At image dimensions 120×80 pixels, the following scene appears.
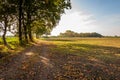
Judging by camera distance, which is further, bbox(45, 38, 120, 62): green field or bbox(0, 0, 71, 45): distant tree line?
bbox(0, 0, 71, 45): distant tree line

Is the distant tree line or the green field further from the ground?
the distant tree line

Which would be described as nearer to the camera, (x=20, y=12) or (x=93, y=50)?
(x=93, y=50)

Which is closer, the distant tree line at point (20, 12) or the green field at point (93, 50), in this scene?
the green field at point (93, 50)

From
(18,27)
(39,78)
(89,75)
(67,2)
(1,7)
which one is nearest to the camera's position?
(39,78)

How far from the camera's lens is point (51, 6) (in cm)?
4606

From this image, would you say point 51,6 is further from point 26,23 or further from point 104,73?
point 104,73

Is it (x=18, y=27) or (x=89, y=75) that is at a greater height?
(x=18, y=27)

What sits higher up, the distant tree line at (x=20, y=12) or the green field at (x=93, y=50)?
the distant tree line at (x=20, y=12)

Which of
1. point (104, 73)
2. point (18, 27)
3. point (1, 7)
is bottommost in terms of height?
point (104, 73)

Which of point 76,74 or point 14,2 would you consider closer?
point 76,74

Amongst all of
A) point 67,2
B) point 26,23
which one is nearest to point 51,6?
point 67,2

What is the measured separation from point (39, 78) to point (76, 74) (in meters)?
2.64

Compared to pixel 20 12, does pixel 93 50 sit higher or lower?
lower

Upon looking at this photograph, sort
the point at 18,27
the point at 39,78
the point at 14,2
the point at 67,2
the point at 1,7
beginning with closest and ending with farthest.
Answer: the point at 39,78 → the point at 1,7 → the point at 14,2 → the point at 18,27 → the point at 67,2
